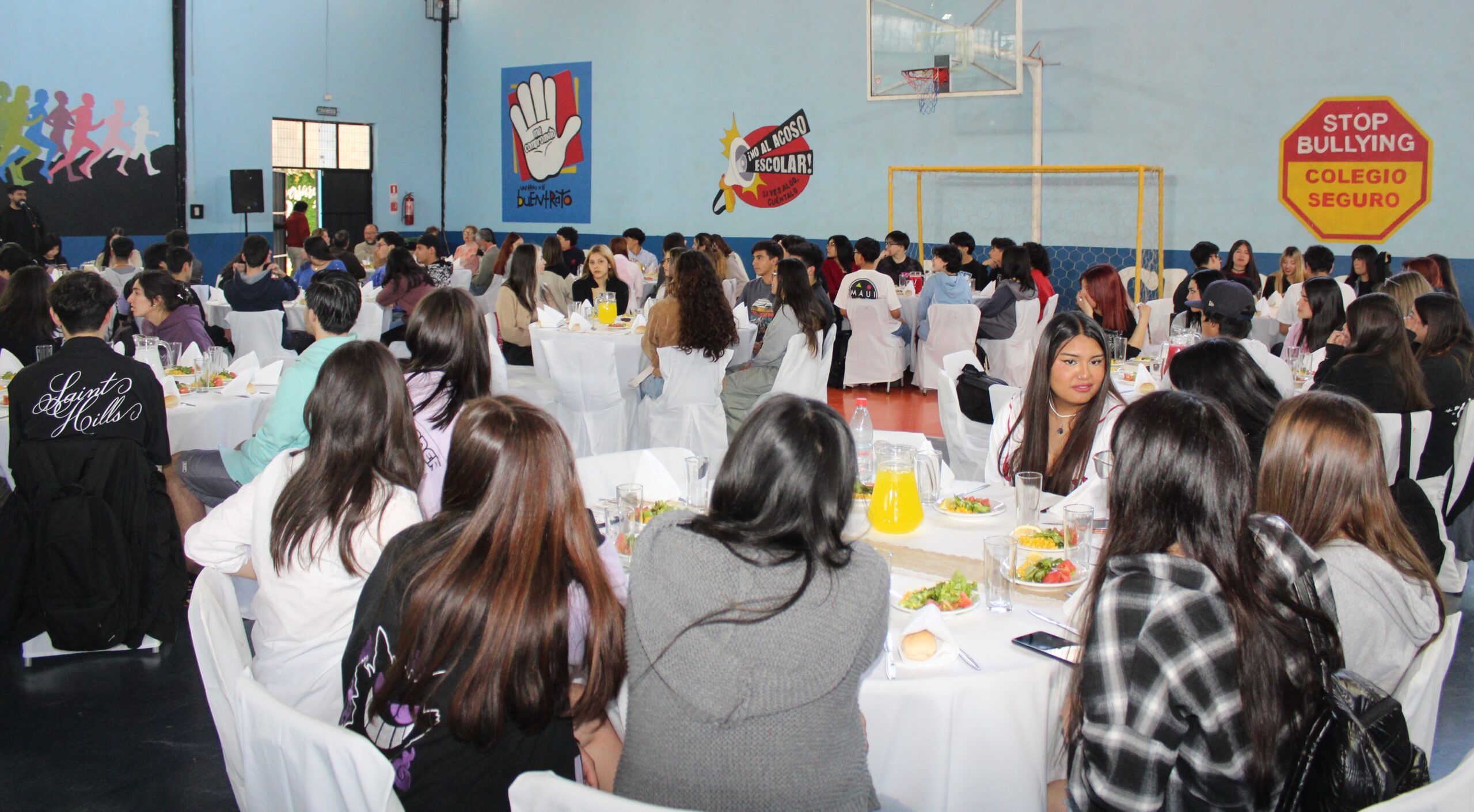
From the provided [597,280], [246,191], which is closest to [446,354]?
[597,280]

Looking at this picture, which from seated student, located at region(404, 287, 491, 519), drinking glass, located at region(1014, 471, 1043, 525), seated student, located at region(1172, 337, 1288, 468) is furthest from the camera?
seated student, located at region(404, 287, 491, 519)

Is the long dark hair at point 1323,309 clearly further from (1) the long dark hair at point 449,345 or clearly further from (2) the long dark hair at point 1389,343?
(1) the long dark hair at point 449,345

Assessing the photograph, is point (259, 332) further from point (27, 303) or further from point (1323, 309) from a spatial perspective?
point (1323, 309)

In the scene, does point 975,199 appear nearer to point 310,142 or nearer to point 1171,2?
point 1171,2

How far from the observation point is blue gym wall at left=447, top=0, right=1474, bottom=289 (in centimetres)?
912

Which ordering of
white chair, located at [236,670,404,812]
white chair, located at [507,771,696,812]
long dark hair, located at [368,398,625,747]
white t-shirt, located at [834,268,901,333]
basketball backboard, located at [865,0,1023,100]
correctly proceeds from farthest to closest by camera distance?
1. basketball backboard, located at [865,0,1023,100]
2. white t-shirt, located at [834,268,901,333]
3. long dark hair, located at [368,398,625,747]
4. white chair, located at [236,670,404,812]
5. white chair, located at [507,771,696,812]

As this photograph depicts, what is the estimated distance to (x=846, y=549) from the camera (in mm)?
1685

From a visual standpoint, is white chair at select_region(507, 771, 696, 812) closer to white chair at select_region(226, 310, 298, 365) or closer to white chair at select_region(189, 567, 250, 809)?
white chair at select_region(189, 567, 250, 809)

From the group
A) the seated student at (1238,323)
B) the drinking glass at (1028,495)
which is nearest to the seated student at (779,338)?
the seated student at (1238,323)

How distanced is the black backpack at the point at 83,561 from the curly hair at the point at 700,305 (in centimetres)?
258

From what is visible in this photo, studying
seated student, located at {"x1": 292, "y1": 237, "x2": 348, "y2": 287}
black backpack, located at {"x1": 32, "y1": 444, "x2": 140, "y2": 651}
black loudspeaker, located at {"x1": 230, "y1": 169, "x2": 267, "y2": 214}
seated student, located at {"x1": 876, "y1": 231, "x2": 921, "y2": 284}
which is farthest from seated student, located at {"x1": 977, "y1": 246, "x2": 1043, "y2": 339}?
black loudspeaker, located at {"x1": 230, "y1": 169, "x2": 267, "y2": 214}

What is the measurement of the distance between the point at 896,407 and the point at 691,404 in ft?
9.07

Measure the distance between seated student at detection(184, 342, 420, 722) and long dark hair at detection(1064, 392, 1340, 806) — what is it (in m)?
1.32

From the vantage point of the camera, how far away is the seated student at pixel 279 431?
11.0 ft
